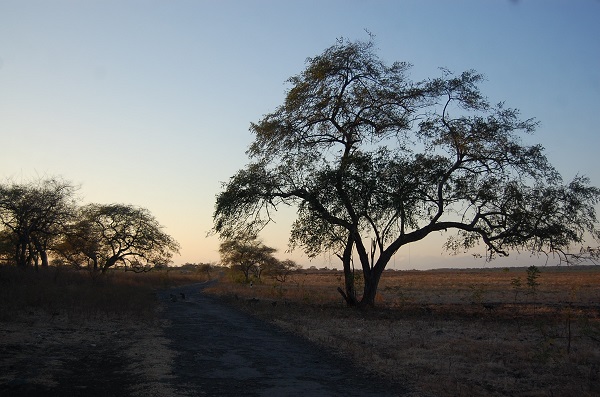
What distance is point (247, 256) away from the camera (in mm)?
71250

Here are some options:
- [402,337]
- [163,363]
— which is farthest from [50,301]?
[402,337]

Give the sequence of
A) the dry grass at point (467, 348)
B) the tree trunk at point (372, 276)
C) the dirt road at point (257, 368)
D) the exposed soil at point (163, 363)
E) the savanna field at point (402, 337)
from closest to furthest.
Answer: the exposed soil at point (163, 363)
the dirt road at point (257, 368)
the dry grass at point (467, 348)
the savanna field at point (402, 337)
the tree trunk at point (372, 276)

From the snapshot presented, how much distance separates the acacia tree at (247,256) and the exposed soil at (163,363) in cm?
5506

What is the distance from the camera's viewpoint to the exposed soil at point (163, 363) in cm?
798

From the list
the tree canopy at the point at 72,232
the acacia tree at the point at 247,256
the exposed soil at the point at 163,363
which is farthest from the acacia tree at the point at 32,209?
the acacia tree at the point at 247,256

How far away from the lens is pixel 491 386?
8.49 meters

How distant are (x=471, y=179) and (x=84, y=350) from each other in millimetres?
17281

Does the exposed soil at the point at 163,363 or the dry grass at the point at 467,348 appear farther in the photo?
the dry grass at the point at 467,348

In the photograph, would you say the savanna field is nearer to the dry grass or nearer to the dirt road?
the dry grass

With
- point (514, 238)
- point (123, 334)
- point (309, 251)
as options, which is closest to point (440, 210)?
point (514, 238)

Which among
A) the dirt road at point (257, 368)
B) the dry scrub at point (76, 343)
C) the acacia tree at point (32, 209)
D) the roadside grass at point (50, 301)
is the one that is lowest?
the dirt road at point (257, 368)

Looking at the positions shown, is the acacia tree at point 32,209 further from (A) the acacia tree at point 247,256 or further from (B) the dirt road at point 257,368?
(A) the acacia tree at point 247,256

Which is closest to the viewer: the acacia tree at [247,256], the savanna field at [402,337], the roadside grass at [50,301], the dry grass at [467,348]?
the dry grass at [467,348]

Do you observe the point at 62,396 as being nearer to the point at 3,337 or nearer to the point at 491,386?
the point at 3,337
